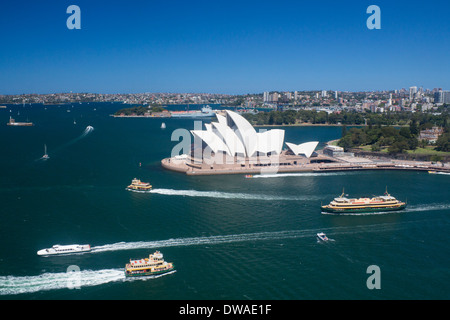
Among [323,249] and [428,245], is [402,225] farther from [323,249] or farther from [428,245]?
[323,249]

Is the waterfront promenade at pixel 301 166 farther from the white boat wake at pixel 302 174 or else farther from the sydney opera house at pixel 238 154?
the white boat wake at pixel 302 174

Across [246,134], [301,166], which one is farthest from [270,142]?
[301,166]

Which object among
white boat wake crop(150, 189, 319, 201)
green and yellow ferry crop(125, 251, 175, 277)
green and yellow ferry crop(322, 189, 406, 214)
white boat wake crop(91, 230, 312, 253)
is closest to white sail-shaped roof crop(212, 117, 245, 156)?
white boat wake crop(150, 189, 319, 201)

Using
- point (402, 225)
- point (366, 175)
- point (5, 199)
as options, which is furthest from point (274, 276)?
point (366, 175)

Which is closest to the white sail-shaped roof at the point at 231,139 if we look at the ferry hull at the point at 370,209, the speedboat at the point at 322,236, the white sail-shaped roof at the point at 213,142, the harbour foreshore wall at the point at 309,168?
the white sail-shaped roof at the point at 213,142

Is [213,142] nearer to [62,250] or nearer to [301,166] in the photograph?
[301,166]

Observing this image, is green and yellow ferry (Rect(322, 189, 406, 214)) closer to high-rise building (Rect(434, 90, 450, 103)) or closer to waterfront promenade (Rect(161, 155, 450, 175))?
waterfront promenade (Rect(161, 155, 450, 175))
